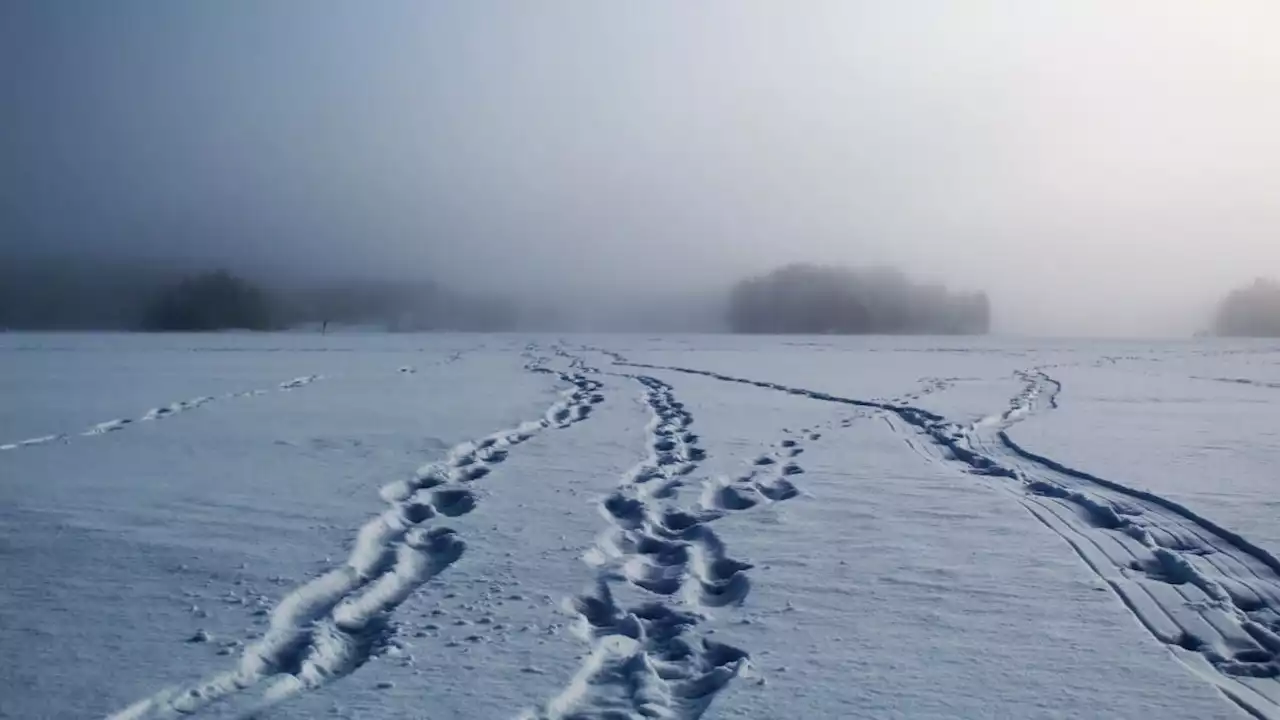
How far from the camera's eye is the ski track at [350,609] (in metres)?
2.88

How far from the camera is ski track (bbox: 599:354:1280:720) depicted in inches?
128

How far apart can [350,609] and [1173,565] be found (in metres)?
3.65

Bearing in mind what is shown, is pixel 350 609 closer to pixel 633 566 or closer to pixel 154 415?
pixel 633 566

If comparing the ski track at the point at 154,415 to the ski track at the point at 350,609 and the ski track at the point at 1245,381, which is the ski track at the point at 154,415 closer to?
the ski track at the point at 350,609

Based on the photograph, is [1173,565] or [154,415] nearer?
[1173,565]

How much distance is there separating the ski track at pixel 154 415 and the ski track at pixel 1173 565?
286 inches

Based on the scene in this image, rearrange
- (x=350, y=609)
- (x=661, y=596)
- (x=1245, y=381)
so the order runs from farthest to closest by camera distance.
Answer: (x=1245, y=381) < (x=661, y=596) < (x=350, y=609)

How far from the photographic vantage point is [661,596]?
12.8 feet

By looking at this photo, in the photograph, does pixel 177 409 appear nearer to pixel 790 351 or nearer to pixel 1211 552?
pixel 1211 552

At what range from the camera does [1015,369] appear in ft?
60.2

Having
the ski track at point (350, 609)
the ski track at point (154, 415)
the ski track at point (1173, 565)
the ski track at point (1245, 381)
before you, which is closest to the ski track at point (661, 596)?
the ski track at point (350, 609)

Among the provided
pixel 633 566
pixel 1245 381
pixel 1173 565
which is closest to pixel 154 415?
pixel 633 566

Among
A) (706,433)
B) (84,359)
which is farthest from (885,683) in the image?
(84,359)

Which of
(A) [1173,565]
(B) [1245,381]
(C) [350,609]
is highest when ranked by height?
(B) [1245,381]
